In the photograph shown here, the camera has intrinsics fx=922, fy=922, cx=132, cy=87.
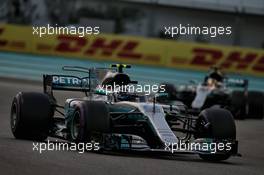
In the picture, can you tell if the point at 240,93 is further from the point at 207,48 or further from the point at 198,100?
the point at 207,48

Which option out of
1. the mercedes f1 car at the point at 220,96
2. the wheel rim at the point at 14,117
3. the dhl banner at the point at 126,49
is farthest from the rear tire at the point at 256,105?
the wheel rim at the point at 14,117

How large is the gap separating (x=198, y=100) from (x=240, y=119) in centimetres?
122

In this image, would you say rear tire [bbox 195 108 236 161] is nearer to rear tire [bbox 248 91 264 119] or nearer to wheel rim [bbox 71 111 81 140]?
wheel rim [bbox 71 111 81 140]

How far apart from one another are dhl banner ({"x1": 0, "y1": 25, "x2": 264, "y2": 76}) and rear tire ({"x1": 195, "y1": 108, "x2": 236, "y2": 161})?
17.3 metres

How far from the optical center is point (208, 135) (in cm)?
1246

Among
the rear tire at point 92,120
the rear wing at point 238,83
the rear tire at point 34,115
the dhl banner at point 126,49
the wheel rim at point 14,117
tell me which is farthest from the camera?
the dhl banner at point 126,49

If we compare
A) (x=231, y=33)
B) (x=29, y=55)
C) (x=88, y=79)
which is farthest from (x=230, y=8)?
(x=88, y=79)

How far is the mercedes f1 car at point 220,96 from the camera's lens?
23188mm

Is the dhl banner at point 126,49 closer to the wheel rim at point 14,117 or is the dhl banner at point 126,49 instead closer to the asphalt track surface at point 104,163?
the asphalt track surface at point 104,163

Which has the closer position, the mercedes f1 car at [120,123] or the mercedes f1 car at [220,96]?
the mercedes f1 car at [120,123]

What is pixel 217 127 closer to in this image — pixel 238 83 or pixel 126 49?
pixel 238 83

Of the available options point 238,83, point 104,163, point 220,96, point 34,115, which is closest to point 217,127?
point 104,163

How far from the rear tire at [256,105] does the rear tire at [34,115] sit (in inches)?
446

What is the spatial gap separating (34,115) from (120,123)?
123 cm
